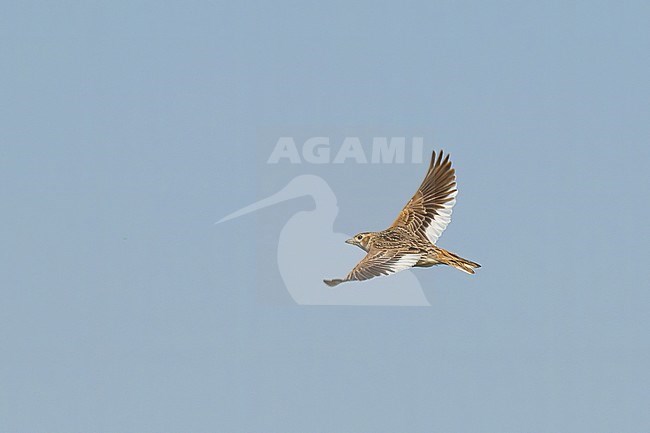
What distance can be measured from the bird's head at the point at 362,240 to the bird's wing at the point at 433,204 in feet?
5.65

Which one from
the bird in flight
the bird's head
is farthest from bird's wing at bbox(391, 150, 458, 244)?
the bird's head

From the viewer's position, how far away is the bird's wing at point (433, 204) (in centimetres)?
3966

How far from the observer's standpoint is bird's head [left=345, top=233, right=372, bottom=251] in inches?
1492

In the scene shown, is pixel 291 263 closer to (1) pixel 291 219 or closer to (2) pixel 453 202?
(1) pixel 291 219

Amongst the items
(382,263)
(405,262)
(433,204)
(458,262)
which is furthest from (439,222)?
(382,263)

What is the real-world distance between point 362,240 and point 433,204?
316 cm

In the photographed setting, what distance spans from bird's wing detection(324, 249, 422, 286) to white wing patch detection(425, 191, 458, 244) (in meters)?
2.85

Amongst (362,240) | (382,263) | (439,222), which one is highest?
(439,222)

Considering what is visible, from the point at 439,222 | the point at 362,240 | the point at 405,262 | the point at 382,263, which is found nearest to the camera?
the point at 382,263

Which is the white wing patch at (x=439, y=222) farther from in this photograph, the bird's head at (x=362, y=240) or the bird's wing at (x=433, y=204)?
the bird's head at (x=362, y=240)

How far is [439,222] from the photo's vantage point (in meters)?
39.8

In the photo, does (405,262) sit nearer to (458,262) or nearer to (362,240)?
(458,262)

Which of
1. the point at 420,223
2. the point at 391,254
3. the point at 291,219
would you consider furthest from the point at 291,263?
the point at 391,254

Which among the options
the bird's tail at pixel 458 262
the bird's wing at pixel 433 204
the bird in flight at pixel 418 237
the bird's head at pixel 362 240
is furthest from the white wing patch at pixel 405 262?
the bird's wing at pixel 433 204
